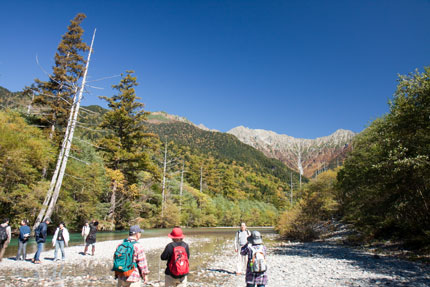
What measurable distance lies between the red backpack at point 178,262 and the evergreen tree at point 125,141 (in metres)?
27.8

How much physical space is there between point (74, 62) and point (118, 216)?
18.5 meters

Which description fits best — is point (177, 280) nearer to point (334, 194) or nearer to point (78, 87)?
point (78, 87)

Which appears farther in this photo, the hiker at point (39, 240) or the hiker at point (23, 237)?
the hiker at point (23, 237)

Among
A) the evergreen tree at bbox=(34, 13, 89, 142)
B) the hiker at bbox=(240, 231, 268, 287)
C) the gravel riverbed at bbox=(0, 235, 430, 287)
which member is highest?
the evergreen tree at bbox=(34, 13, 89, 142)

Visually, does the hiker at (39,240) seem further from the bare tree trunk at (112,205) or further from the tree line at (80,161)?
the bare tree trunk at (112,205)

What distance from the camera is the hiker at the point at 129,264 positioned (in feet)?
15.8

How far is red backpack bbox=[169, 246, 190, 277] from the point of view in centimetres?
474

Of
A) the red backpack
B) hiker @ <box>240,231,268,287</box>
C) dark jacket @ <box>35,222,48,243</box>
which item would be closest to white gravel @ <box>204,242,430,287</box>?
hiker @ <box>240,231,268,287</box>

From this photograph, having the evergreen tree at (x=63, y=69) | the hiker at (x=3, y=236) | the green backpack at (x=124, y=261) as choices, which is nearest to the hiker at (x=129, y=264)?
the green backpack at (x=124, y=261)

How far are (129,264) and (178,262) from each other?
2.95 ft

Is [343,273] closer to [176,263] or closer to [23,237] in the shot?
[176,263]

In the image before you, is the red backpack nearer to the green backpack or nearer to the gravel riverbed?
the green backpack

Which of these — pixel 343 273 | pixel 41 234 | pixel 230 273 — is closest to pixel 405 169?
pixel 343 273

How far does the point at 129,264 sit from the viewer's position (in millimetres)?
4840
